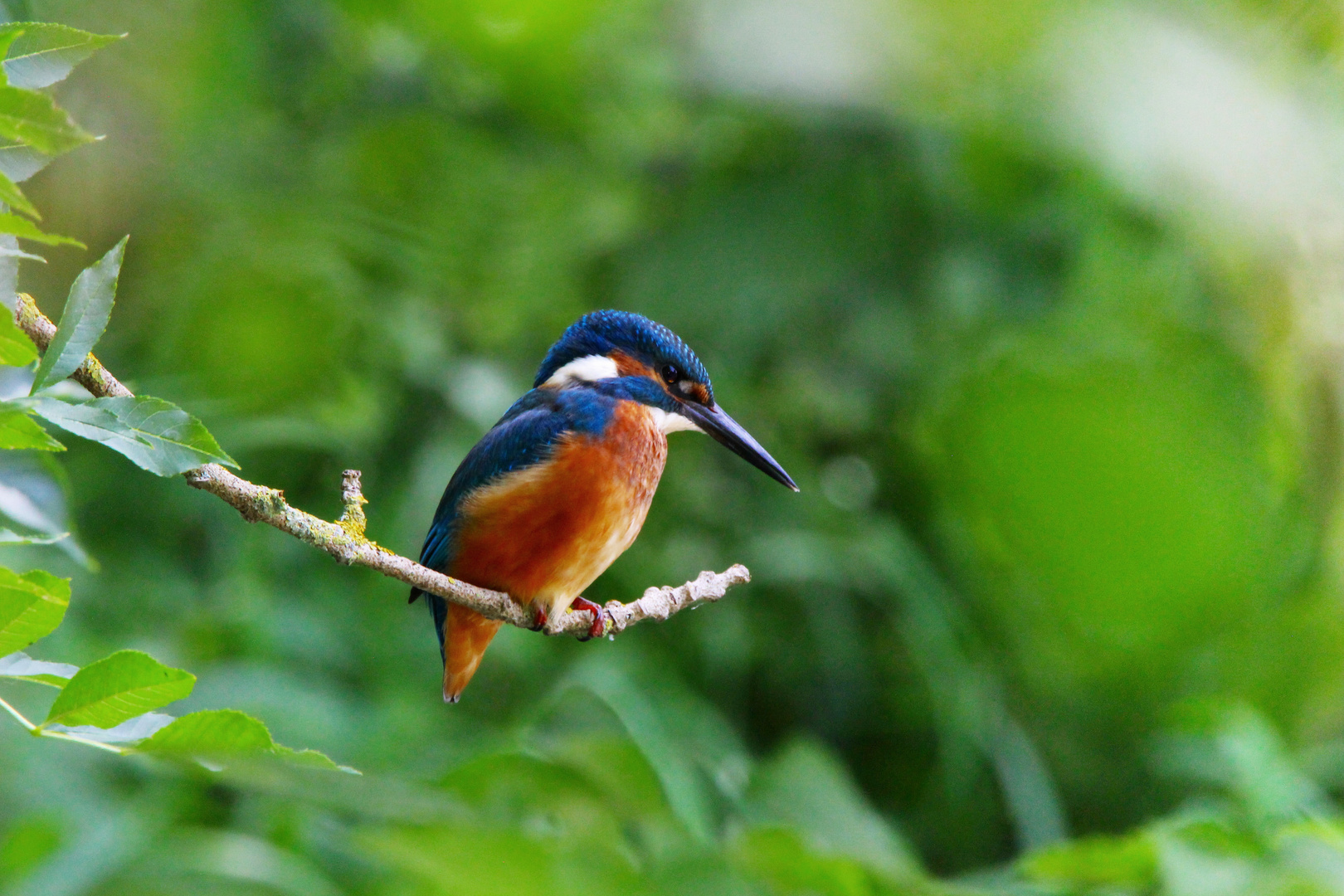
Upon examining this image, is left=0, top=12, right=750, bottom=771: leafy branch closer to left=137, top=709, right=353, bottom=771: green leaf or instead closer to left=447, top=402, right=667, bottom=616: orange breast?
left=137, top=709, right=353, bottom=771: green leaf

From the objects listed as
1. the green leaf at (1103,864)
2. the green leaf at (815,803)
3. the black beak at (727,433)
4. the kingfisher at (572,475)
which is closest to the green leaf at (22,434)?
the kingfisher at (572,475)

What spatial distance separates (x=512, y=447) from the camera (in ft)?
2.81

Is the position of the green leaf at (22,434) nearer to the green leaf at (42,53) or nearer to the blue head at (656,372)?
the green leaf at (42,53)

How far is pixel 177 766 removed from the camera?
0.48m

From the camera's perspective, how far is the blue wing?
84cm

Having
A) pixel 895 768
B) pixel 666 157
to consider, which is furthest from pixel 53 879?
pixel 666 157

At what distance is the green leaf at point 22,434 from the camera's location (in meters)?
0.46

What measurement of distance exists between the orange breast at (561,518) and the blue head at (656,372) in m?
0.03

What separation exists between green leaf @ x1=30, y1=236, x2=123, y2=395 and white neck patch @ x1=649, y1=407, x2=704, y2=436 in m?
0.49

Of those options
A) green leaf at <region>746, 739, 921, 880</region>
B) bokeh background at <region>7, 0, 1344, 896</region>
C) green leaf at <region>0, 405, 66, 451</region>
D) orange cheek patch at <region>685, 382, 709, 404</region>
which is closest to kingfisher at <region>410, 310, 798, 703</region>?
orange cheek patch at <region>685, 382, 709, 404</region>

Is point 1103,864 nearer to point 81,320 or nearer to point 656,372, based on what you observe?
point 656,372

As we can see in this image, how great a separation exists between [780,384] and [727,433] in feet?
6.62

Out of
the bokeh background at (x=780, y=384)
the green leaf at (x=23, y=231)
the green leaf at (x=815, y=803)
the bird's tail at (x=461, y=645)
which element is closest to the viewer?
the green leaf at (x=23, y=231)

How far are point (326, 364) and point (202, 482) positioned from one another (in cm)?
214
